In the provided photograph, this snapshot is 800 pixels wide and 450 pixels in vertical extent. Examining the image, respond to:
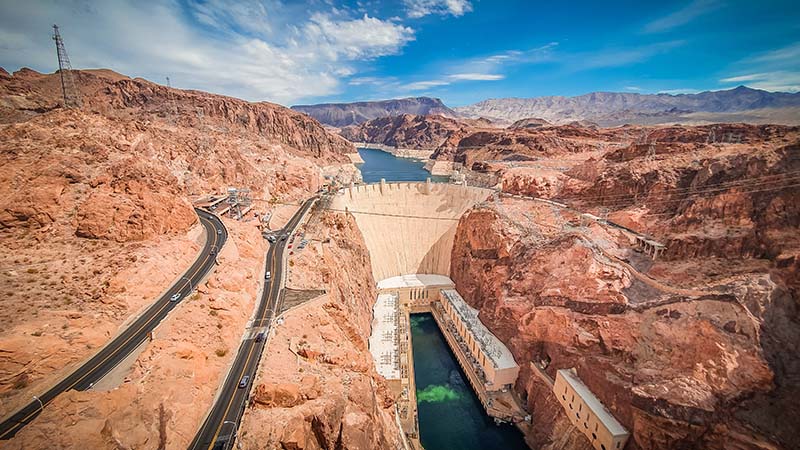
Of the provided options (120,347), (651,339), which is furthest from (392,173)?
(120,347)

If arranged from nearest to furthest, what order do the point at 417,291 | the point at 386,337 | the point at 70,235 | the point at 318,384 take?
1. the point at 318,384
2. the point at 70,235
3. the point at 386,337
4. the point at 417,291

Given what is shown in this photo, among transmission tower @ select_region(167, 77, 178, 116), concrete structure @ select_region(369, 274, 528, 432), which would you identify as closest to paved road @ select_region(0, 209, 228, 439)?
concrete structure @ select_region(369, 274, 528, 432)

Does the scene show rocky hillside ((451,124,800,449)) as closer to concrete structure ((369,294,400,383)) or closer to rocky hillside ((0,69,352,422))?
concrete structure ((369,294,400,383))

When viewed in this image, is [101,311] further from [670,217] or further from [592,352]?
[670,217]

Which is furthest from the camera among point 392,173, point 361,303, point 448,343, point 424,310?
point 392,173

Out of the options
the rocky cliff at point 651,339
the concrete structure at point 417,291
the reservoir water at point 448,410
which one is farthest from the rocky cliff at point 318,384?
the rocky cliff at point 651,339

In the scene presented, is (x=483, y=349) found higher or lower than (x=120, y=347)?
lower

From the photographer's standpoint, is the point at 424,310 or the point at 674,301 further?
the point at 424,310

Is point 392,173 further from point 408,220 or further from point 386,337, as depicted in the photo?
point 386,337
